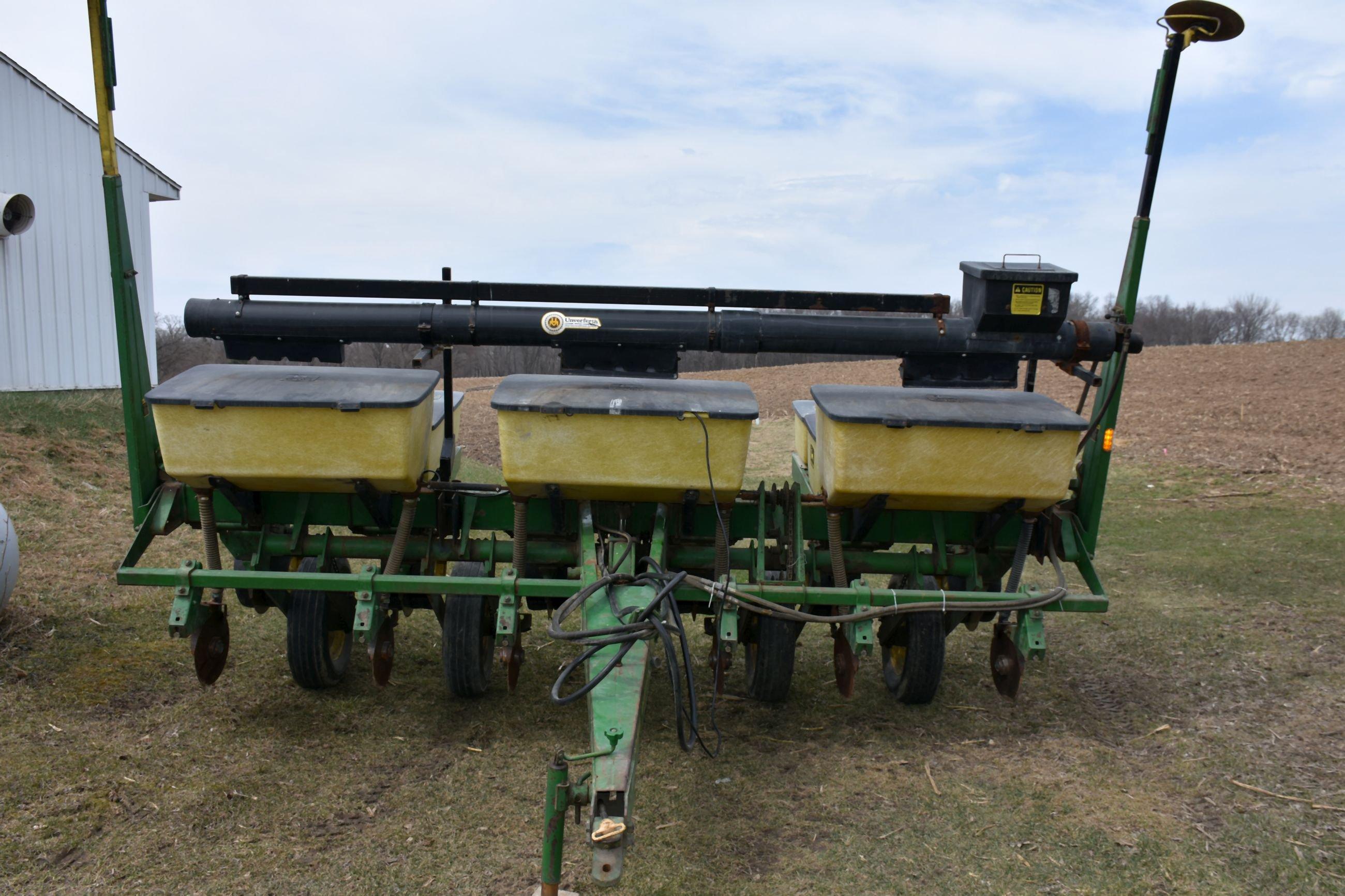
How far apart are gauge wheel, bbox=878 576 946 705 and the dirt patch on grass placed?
7.54 metres

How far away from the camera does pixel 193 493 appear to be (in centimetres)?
484

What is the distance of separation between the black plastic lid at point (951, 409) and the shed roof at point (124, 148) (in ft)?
30.3

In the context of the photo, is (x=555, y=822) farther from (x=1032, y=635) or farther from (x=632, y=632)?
(x=1032, y=635)

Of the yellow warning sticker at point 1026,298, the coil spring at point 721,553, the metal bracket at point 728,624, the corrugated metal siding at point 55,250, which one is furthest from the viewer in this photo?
the corrugated metal siding at point 55,250

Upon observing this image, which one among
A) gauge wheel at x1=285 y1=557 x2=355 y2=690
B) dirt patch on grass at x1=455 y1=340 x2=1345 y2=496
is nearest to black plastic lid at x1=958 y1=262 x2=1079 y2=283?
gauge wheel at x1=285 y1=557 x2=355 y2=690

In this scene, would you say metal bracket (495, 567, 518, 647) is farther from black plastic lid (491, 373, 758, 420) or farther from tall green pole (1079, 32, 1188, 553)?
tall green pole (1079, 32, 1188, 553)

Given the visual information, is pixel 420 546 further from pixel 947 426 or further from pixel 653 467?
pixel 947 426

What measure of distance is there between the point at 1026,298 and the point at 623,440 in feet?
6.23

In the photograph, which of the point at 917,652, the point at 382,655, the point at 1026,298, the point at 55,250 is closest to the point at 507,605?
the point at 382,655

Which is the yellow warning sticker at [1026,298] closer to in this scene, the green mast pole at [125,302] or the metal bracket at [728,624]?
the metal bracket at [728,624]

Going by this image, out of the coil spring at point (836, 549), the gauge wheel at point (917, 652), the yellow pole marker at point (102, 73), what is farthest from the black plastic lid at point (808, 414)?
the yellow pole marker at point (102, 73)

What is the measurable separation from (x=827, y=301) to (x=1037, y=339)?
3.15 ft

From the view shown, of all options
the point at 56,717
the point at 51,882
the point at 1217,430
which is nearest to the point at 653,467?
the point at 51,882

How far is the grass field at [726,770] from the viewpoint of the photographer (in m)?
3.54
